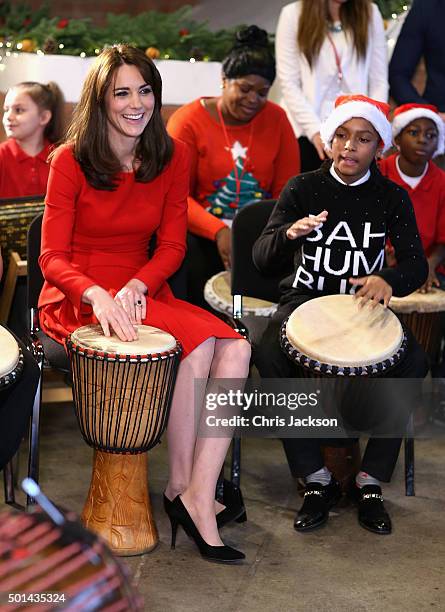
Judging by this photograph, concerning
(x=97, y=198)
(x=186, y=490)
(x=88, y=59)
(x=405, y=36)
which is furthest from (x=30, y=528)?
(x=88, y=59)

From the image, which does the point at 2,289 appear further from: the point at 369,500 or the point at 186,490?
the point at 369,500

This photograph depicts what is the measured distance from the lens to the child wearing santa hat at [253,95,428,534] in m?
3.29

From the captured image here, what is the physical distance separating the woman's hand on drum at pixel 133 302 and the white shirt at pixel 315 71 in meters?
1.61

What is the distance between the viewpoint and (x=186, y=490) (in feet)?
10.1

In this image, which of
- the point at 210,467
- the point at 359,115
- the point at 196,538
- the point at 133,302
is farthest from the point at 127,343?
the point at 359,115

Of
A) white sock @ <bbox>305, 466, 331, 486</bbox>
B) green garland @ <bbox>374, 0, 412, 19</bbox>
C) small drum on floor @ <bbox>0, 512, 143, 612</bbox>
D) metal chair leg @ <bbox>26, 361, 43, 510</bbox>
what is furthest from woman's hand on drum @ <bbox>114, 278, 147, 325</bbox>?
green garland @ <bbox>374, 0, 412, 19</bbox>

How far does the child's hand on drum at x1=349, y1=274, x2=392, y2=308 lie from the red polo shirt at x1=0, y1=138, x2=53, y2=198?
1.63 metres

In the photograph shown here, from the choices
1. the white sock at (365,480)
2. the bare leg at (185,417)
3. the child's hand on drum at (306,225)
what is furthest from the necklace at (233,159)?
the white sock at (365,480)

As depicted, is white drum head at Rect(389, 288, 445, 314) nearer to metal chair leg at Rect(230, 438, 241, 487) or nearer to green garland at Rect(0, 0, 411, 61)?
metal chair leg at Rect(230, 438, 241, 487)

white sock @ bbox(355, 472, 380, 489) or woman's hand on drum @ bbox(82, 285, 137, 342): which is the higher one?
woman's hand on drum @ bbox(82, 285, 137, 342)

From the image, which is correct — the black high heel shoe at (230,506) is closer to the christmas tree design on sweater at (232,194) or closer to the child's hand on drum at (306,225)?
the child's hand on drum at (306,225)

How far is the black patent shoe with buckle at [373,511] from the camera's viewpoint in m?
3.18

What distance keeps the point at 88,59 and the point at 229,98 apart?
1.51 metres

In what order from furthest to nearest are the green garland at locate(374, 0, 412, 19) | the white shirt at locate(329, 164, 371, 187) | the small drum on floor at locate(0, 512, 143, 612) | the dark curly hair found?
1. the green garland at locate(374, 0, 412, 19)
2. the dark curly hair
3. the white shirt at locate(329, 164, 371, 187)
4. the small drum on floor at locate(0, 512, 143, 612)
